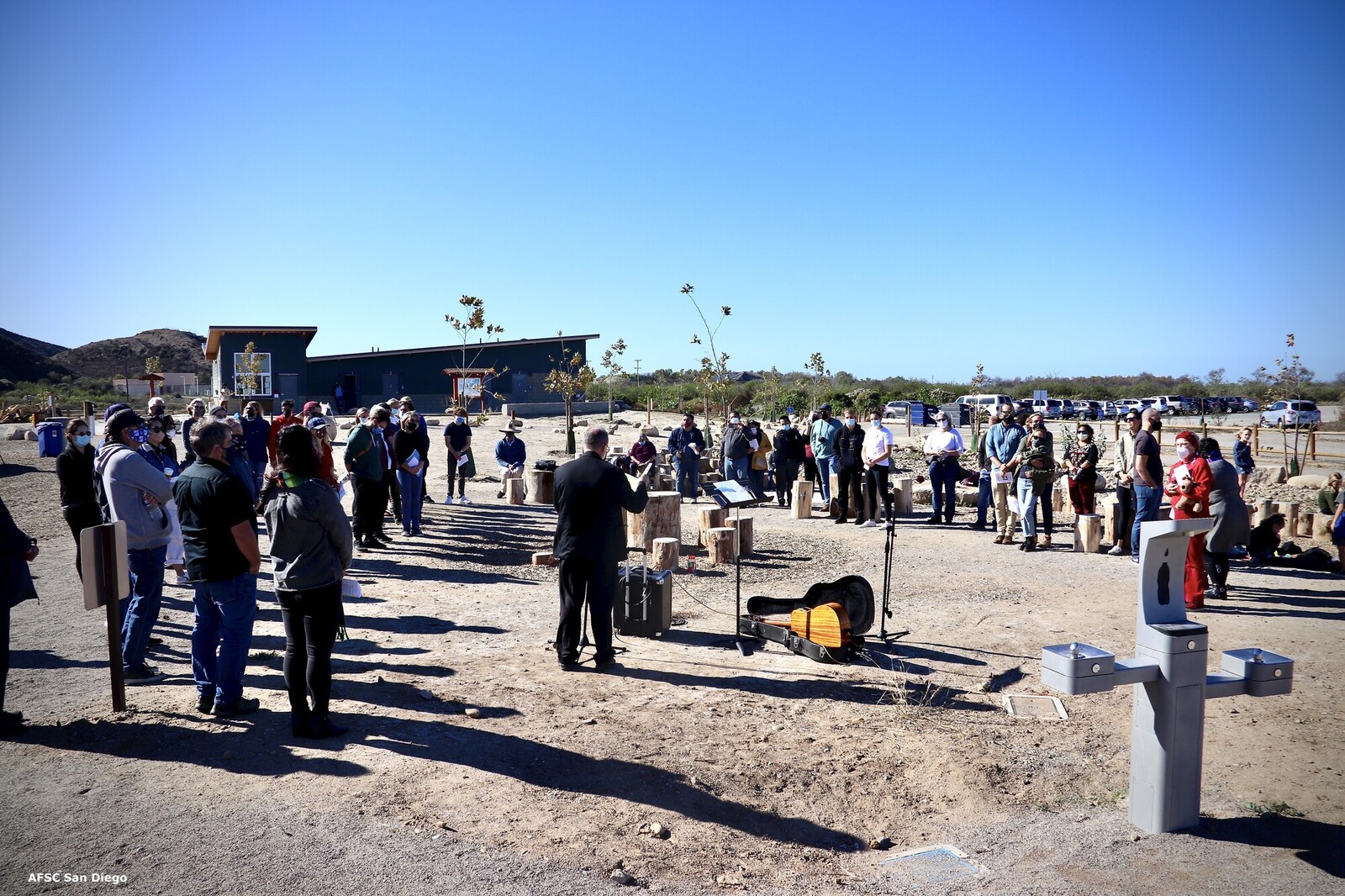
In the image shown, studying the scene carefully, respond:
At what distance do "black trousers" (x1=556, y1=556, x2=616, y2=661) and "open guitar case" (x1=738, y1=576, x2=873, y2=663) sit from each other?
4.45 ft

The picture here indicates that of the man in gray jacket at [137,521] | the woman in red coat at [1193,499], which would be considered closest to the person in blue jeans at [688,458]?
the woman in red coat at [1193,499]

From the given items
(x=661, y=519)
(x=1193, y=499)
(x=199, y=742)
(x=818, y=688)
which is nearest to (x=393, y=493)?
(x=661, y=519)

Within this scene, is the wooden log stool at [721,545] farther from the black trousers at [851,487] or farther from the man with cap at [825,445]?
the man with cap at [825,445]

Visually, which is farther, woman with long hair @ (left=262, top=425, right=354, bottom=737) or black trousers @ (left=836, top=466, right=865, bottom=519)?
black trousers @ (left=836, top=466, right=865, bottom=519)

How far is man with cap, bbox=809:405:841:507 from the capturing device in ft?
50.4

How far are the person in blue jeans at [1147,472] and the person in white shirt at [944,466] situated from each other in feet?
12.4

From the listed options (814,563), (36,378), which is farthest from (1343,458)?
(36,378)

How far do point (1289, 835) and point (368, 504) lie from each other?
31.8 ft

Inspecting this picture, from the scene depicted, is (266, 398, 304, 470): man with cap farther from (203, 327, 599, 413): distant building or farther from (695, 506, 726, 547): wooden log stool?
(203, 327, 599, 413): distant building

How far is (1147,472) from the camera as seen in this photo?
9.91 meters

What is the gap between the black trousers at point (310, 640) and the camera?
5039 mm

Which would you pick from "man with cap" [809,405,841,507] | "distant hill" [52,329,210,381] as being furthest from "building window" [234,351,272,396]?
"distant hill" [52,329,210,381]

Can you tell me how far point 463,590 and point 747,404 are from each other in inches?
1628

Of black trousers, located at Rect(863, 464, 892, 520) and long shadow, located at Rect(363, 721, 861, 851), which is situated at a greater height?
black trousers, located at Rect(863, 464, 892, 520)
